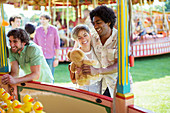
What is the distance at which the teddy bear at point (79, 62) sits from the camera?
1.54 m

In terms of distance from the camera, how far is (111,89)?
5.60 feet

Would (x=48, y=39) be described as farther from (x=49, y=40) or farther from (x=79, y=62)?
(x=79, y=62)

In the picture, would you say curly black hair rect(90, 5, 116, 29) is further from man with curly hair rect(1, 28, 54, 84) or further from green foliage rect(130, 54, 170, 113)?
green foliage rect(130, 54, 170, 113)

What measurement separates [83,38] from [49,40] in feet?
5.90

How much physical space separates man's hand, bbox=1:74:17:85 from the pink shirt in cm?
143

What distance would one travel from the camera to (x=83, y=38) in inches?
64.1

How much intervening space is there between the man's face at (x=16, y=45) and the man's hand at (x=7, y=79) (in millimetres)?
255

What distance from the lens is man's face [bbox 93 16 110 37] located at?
5.38 ft

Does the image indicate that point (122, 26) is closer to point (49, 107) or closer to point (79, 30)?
point (79, 30)

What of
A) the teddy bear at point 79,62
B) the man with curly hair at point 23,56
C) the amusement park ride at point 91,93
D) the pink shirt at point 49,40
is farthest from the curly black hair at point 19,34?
the pink shirt at point 49,40

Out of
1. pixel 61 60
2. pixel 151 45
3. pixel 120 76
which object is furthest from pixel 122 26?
pixel 151 45

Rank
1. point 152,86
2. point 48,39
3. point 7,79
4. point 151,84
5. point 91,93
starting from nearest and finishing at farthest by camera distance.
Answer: point 91,93 < point 7,79 < point 48,39 < point 152,86 < point 151,84

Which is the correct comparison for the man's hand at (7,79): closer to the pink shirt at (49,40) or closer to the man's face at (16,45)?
the man's face at (16,45)

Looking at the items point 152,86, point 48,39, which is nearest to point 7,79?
point 48,39
